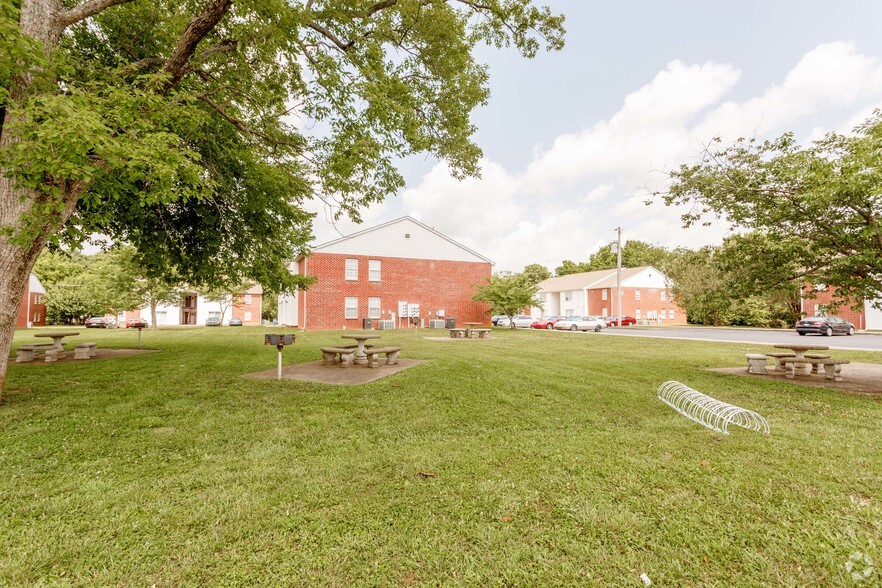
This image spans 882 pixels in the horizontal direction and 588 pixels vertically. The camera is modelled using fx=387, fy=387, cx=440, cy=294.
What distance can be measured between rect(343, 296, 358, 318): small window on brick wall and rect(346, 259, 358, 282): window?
5.20 feet

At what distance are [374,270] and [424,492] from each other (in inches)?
1062

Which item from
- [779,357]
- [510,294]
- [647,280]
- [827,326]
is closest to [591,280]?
[647,280]

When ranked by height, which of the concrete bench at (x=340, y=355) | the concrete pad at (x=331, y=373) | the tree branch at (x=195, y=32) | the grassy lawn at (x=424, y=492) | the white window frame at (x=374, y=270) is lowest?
the grassy lawn at (x=424, y=492)

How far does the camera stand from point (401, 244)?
30.7 metres

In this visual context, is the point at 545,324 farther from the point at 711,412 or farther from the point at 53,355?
the point at 53,355

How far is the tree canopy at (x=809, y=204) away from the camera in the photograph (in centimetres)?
667

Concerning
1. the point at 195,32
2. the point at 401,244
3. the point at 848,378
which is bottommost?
the point at 848,378

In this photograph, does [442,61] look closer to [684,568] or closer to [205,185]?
[205,185]

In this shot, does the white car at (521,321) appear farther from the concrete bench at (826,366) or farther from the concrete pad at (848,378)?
the concrete bench at (826,366)

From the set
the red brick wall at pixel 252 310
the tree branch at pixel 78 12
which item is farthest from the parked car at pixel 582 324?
the red brick wall at pixel 252 310

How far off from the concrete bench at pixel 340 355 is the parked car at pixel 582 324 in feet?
88.3

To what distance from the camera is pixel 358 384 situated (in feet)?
26.5

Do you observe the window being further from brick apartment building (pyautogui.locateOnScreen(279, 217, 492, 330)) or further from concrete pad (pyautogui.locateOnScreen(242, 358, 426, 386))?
concrete pad (pyautogui.locateOnScreen(242, 358, 426, 386))

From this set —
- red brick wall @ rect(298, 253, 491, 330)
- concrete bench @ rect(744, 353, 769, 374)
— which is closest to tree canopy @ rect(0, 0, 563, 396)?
concrete bench @ rect(744, 353, 769, 374)
